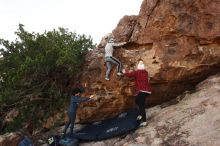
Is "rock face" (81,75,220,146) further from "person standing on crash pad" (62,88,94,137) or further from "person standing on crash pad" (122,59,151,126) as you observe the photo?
"person standing on crash pad" (62,88,94,137)

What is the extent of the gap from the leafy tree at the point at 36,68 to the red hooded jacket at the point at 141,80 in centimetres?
316

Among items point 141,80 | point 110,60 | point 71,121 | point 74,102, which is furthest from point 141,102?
point 71,121

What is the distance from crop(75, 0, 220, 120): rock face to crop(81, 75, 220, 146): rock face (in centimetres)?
67

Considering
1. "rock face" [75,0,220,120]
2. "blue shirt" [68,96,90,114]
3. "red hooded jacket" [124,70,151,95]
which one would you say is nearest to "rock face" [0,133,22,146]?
"blue shirt" [68,96,90,114]

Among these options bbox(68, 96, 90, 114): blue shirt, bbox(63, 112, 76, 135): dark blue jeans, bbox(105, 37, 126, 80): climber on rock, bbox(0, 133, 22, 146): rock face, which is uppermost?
bbox(105, 37, 126, 80): climber on rock

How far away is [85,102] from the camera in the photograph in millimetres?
16125

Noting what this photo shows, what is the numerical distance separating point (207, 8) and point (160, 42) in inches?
94.4

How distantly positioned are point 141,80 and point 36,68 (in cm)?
508

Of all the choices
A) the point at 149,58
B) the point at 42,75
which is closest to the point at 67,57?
the point at 42,75

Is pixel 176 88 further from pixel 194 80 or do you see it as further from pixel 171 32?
pixel 171 32

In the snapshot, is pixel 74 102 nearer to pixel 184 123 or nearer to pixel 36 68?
pixel 36 68

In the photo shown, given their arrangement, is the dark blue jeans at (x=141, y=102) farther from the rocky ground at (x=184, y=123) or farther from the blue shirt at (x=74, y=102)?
the blue shirt at (x=74, y=102)

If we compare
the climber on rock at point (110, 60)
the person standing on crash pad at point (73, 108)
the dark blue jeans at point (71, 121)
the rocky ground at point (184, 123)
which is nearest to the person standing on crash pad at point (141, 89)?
the rocky ground at point (184, 123)

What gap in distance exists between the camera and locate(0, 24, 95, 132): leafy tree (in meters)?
16.5
